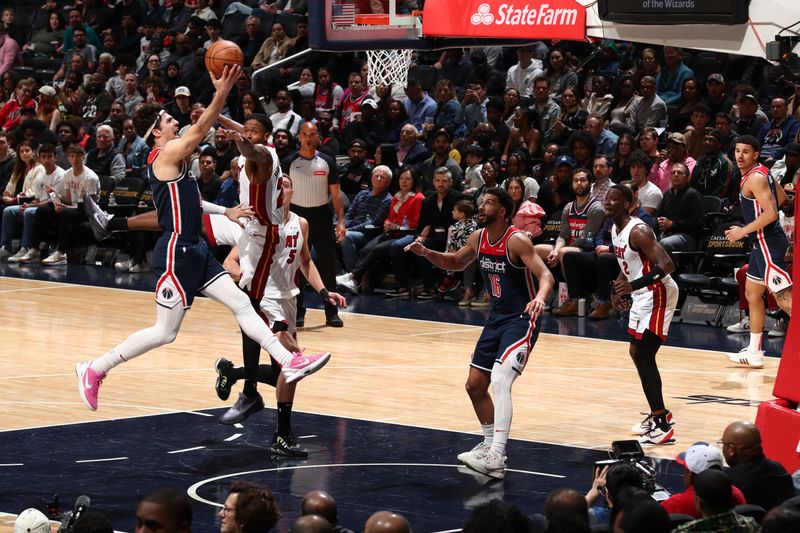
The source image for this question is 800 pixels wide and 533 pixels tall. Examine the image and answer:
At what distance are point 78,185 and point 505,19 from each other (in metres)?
11.0

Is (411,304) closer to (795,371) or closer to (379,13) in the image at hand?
(379,13)

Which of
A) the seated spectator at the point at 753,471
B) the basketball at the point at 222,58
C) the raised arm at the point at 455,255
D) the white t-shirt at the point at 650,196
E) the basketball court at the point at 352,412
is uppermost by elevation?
the basketball at the point at 222,58

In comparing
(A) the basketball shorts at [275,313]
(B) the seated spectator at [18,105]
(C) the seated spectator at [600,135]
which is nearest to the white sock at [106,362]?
(A) the basketball shorts at [275,313]

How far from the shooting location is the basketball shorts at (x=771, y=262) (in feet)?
37.5

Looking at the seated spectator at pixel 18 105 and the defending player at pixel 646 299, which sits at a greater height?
the seated spectator at pixel 18 105

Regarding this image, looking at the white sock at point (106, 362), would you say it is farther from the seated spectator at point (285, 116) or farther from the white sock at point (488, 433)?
the seated spectator at point (285, 116)

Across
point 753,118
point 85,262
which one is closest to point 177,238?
point 753,118

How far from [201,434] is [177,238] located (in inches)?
57.0

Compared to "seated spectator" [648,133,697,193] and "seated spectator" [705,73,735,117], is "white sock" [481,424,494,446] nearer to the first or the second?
"seated spectator" [648,133,697,193]

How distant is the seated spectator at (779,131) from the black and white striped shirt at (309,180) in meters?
4.83

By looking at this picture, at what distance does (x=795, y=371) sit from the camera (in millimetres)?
7793

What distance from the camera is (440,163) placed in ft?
53.9

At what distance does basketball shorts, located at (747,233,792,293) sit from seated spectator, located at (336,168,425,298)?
202 inches

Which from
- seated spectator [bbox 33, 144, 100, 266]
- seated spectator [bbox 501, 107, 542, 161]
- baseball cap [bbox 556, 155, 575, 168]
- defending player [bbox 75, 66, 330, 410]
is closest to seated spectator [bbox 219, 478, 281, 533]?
defending player [bbox 75, 66, 330, 410]
